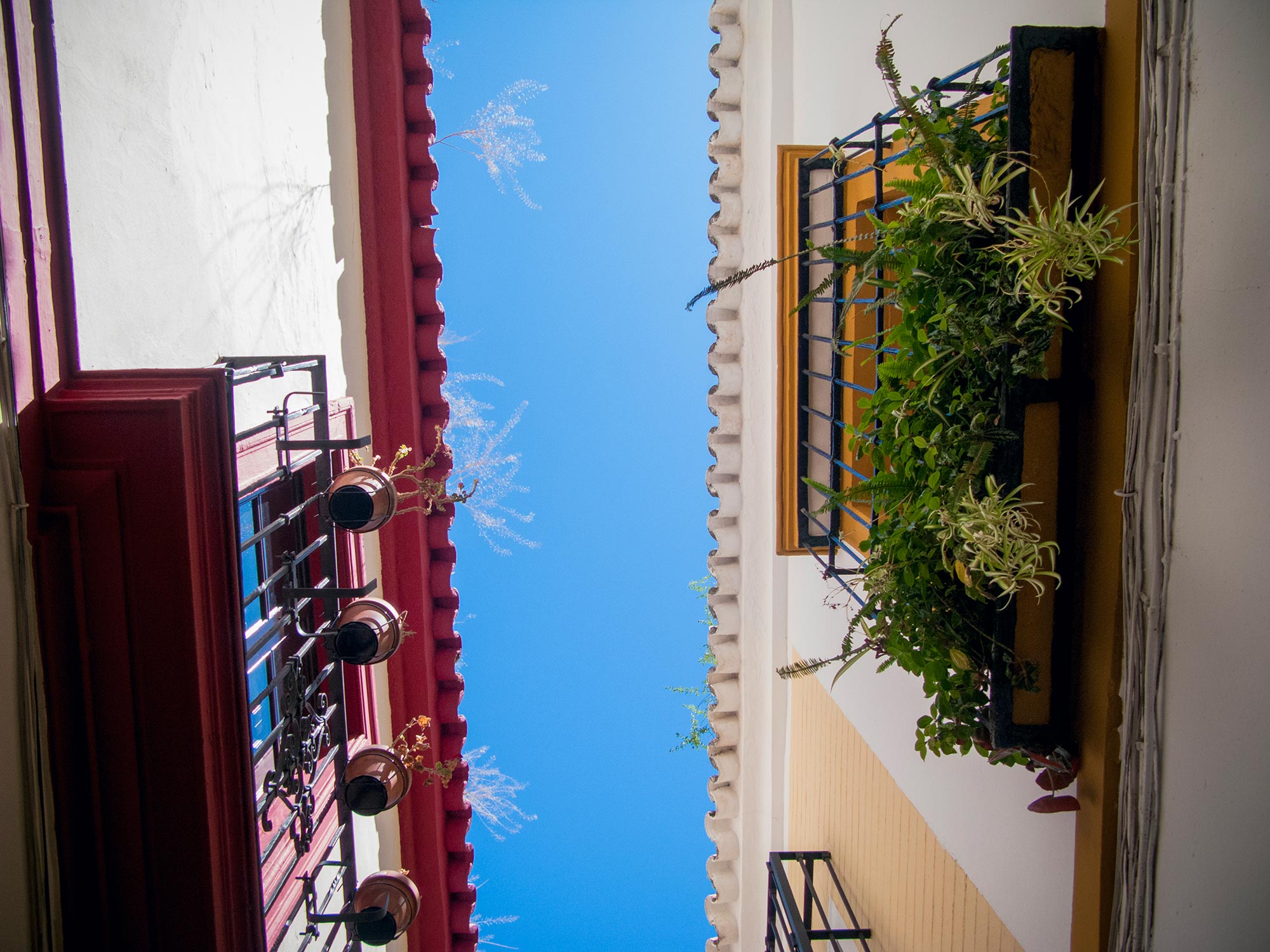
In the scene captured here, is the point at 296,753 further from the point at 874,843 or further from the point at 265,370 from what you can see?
the point at 874,843

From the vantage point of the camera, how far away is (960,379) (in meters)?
1.98

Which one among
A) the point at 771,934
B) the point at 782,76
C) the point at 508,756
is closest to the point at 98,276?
the point at 782,76

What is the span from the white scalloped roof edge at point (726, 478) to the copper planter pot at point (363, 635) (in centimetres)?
233

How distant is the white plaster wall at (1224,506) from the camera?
1.53 m

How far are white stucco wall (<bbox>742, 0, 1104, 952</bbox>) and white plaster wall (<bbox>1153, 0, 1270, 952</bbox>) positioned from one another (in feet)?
1.45

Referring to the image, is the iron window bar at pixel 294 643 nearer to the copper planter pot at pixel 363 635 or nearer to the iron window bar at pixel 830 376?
the copper planter pot at pixel 363 635

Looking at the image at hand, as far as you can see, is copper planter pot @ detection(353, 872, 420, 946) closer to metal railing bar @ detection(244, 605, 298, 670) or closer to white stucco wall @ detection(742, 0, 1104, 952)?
metal railing bar @ detection(244, 605, 298, 670)

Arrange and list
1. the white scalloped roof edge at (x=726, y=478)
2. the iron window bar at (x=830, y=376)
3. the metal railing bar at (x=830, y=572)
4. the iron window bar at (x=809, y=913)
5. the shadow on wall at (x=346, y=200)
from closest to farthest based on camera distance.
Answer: the metal railing bar at (x=830, y=572)
the iron window bar at (x=830, y=376)
the iron window bar at (x=809, y=913)
the shadow on wall at (x=346, y=200)
the white scalloped roof edge at (x=726, y=478)

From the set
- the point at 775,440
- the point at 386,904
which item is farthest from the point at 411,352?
the point at 386,904

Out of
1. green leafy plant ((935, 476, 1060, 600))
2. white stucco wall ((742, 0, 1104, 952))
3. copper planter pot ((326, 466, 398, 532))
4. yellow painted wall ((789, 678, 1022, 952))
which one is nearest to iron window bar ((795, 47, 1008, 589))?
white stucco wall ((742, 0, 1104, 952))

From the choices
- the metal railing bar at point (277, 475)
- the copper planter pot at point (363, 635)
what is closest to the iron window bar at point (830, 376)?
the copper planter pot at point (363, 635)

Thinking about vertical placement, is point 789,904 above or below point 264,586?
below

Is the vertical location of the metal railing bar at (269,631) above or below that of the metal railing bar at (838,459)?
below

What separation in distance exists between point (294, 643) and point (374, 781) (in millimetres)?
675
